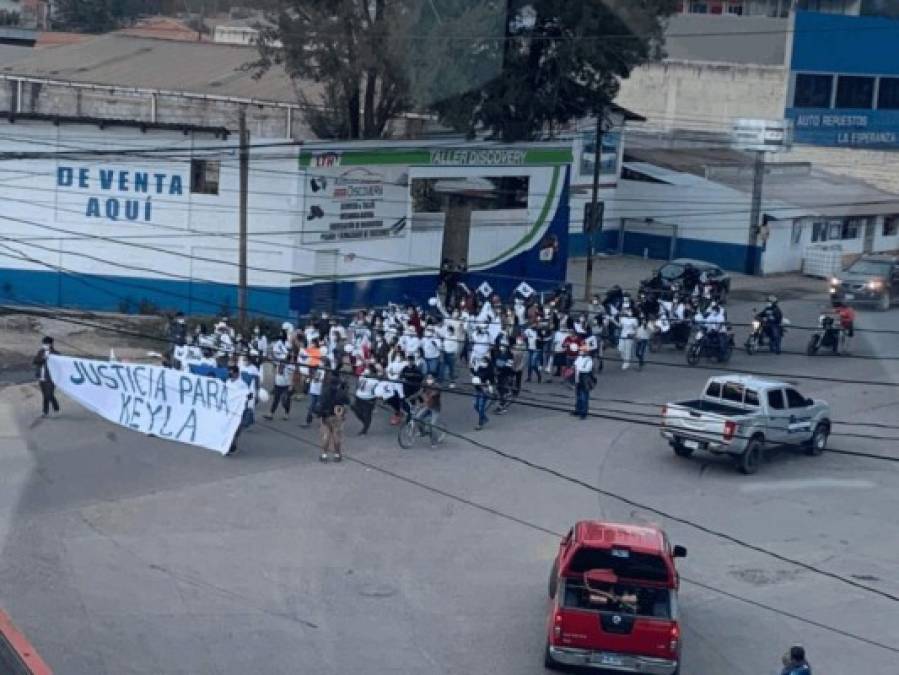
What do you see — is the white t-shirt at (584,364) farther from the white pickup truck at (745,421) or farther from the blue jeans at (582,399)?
the white pickup truck at (745,421)

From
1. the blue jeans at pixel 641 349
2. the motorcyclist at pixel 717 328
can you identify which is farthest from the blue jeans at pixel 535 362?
the motorcyclist at pixel 717 328

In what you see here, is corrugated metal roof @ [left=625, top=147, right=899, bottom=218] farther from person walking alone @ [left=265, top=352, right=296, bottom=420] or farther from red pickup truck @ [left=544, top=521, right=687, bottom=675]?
red pickup truck @ [left=544, top=521, right=687, bottom=675]

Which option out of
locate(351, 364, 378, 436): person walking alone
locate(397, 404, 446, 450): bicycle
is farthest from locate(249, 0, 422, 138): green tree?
locate(397, 404, 446, 450): bicycle

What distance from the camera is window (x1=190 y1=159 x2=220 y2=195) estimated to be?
30.4 m

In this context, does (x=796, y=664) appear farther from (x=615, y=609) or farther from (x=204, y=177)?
(x=204, y=177)

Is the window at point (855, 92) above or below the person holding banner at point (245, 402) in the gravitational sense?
above

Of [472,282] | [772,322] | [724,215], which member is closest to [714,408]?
[772,322]

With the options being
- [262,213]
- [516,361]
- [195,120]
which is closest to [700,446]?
[516,361]

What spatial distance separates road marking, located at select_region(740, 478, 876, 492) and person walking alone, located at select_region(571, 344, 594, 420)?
3019 millimetres

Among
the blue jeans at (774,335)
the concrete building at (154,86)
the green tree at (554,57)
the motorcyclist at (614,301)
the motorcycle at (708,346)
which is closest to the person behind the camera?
the motorcycle at (708,346)

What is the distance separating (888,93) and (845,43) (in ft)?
9.14

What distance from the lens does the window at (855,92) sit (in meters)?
52.8

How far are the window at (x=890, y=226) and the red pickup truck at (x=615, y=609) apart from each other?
33963 mm

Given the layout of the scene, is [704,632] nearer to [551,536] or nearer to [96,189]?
[551,536]
